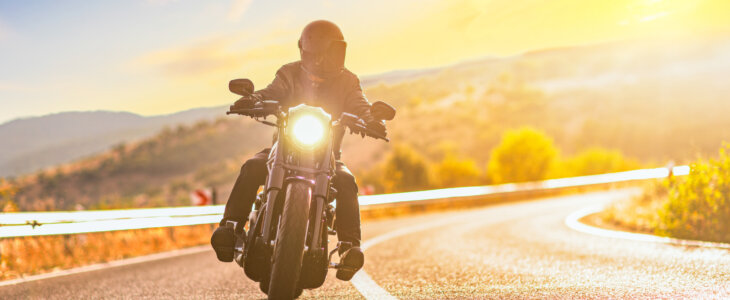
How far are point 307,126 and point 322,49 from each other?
2.49ft

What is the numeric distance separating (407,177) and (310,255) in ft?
187

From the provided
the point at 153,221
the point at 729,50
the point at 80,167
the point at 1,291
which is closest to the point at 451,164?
the point at 80,167

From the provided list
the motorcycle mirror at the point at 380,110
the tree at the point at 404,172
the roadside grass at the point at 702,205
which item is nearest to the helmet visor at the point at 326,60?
the motorcycle mirror at the point at 380,110

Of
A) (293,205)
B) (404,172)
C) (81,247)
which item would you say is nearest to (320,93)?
(293,205)

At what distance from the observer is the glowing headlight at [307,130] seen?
15.2ft

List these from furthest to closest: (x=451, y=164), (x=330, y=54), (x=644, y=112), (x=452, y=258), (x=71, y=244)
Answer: (x=644, y=112)
(x=451, y=164)
(x=71, y=244)
(x=452, y=258)
(x=330, y=54)

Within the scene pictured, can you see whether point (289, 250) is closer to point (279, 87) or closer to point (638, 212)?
point (279, 87)

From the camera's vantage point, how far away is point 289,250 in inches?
169

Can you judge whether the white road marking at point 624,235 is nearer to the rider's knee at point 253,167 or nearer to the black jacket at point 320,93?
the black jacket at point 320,93

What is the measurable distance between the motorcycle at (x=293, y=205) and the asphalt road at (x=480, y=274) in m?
1.32

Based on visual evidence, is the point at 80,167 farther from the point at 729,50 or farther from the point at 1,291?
the point at 729,50

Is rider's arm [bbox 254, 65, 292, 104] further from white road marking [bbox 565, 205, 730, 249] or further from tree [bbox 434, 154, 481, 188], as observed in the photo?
tree [bbox 434, 154, 481, 188]

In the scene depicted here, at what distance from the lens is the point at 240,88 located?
16.0 ft

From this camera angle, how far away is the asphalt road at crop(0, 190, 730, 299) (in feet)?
19.4
